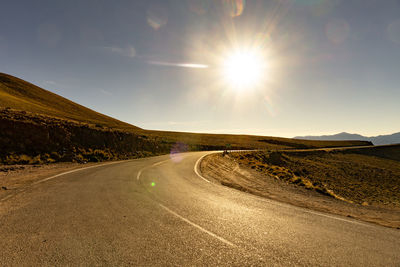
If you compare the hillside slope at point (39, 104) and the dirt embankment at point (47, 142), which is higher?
the hillside slope at point (39, 104)

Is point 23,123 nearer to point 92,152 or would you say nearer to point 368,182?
point 92,152

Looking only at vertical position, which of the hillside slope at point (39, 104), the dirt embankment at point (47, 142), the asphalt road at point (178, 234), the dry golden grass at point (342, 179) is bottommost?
the dry golden grass at point (342, 179)

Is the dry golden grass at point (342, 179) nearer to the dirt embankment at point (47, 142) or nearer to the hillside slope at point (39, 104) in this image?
the dirt embankment at point (47, 142)

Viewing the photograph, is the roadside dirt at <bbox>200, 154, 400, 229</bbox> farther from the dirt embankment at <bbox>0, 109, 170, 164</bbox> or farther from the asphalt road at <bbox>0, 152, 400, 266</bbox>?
the dirt embankment at <bbox>0, 109, 170, 164</bbox>

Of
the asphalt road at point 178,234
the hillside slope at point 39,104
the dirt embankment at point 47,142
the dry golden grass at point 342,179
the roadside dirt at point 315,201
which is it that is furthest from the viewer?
the hillside slope at point 39,104

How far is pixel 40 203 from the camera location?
6.52 metres

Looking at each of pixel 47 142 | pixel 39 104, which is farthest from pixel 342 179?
pixel 39 104

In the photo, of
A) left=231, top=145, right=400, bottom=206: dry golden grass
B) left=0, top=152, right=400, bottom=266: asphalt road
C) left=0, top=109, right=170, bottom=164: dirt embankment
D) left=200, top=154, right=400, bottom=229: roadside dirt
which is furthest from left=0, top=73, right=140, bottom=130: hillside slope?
left=200, top=154, right=400, bottom=229: roadside dirt

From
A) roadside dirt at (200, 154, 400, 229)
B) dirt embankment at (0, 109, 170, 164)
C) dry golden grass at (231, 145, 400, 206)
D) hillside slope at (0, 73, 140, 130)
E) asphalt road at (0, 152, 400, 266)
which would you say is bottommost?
dry golden grass at (231, 145, 400, 206)

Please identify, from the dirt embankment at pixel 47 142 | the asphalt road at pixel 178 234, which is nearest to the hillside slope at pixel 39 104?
the dirt embankment at pixel 47 142

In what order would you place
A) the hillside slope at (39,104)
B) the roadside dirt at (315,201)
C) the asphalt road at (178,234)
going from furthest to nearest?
the hillside slope at (39,104) < the roadside dirt at (315,201) < the asphalt road at (178,234)

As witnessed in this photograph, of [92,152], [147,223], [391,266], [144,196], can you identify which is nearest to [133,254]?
[147,223]

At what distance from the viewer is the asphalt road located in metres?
3.57

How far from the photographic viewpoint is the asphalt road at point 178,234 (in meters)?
3.57
